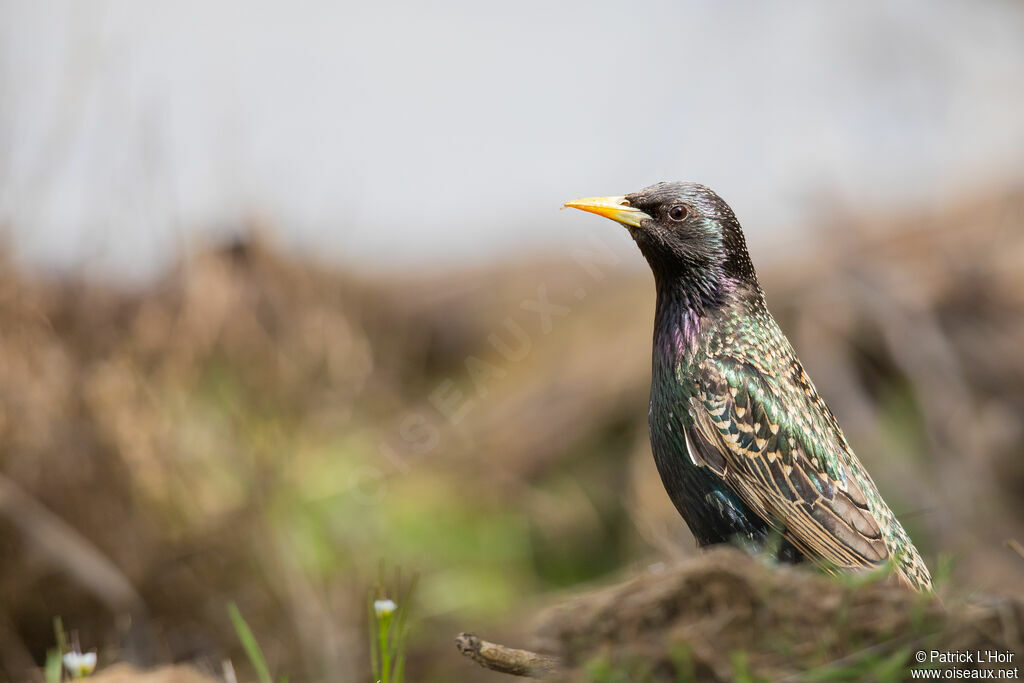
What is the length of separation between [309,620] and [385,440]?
6.89 ft

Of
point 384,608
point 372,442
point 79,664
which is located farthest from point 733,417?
point 372,442

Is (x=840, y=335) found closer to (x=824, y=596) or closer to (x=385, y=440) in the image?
(x=385, y=440)

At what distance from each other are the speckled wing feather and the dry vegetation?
831 mm

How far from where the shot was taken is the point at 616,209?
3076mm

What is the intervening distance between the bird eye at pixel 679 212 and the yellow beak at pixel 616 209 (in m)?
0.08

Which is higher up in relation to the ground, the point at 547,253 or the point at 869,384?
the point at 547,253

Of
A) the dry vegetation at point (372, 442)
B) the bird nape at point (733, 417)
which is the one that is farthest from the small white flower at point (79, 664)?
the bird nape at point (733, 417)

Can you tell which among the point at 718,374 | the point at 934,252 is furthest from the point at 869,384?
the point at 718,374

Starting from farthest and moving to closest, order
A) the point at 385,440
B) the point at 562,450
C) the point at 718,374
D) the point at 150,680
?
the point at 562,450, the point at 385,440, the point at 718,374, the point at 150,680

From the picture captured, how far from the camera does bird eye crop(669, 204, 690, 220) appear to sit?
3.13m

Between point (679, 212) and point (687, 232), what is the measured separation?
7cm

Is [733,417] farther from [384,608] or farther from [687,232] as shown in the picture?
[384,608]

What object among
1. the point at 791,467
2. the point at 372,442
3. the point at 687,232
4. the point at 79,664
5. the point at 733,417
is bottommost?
the point at 372,442

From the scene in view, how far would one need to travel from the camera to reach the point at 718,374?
10.1ft
